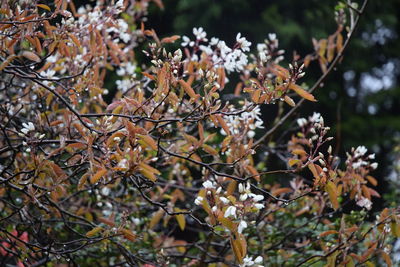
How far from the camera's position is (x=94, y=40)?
7.11ft

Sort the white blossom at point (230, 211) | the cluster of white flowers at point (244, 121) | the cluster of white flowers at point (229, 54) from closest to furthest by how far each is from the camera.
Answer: the white blossom at point (230, 211), the cluster of white flowers at point (229, 54), the cluster of white flowers at point (244, 121)

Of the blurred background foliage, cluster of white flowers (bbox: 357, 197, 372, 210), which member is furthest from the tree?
the blurred background foliage

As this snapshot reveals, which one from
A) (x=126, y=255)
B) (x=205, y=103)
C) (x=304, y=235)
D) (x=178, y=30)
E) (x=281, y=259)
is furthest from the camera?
(x=178, y=30)

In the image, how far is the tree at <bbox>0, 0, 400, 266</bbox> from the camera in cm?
168

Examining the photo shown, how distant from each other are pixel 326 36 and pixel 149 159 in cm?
523

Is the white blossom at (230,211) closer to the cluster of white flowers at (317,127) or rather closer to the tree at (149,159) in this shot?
the tree at (149,159)

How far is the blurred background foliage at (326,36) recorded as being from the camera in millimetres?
7113

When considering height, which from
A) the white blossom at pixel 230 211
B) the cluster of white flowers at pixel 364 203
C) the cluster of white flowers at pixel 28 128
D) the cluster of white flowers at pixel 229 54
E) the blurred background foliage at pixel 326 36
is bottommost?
the blurred background foliage at pixel 326 36

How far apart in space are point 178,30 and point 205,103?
5353 mm

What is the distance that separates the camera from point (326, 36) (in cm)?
656

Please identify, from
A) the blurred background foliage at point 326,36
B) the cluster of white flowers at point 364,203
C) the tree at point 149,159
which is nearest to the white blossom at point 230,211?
the tree at point 149,159

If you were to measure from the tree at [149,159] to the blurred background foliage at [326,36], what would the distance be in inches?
154

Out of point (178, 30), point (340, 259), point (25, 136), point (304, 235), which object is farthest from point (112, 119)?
point (178, 30)

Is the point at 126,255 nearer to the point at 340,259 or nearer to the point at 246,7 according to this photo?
the point at 340,259
